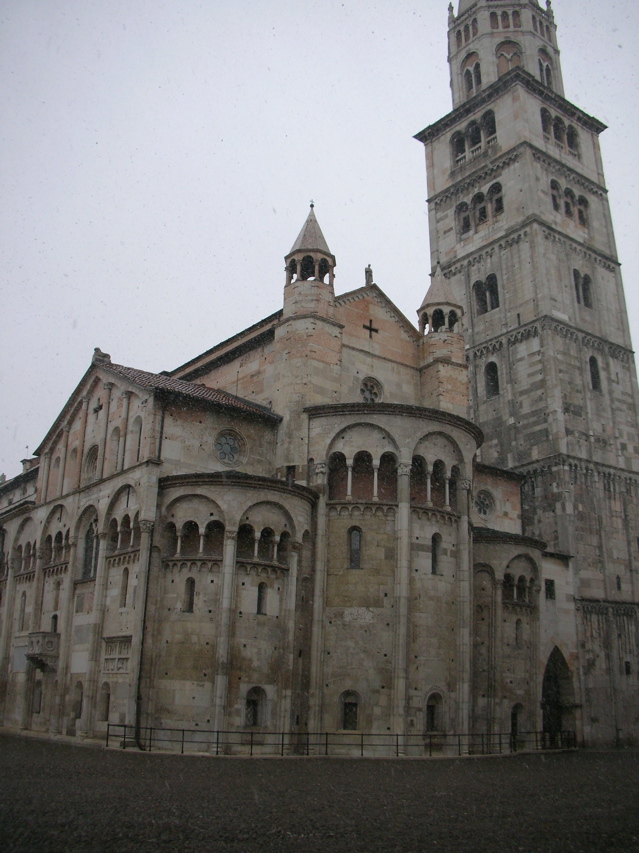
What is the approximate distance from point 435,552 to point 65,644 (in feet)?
49.3

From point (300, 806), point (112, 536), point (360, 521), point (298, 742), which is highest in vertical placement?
point (360, 521)

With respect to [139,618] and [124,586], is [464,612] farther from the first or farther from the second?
[124,586]

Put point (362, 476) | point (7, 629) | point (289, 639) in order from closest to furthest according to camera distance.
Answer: point (289, 639) < point (362, 476) < point (7, 629)

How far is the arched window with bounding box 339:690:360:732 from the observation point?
2852 centimetres

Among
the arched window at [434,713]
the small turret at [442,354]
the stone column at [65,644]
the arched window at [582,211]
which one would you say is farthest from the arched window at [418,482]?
the arched window at [582,211]

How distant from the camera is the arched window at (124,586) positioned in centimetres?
2929

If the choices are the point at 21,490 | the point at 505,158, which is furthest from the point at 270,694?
the point at 505,158

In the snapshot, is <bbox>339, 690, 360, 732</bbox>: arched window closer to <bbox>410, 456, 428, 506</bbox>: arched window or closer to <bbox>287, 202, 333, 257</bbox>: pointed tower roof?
<bbox>410, 456, 428, 506</bbox>: arched window

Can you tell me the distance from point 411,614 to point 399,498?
4297 mm

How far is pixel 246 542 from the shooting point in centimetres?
2909

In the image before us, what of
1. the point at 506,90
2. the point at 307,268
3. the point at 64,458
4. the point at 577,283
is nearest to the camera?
the point at 307,268

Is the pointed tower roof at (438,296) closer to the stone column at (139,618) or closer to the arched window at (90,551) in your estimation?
the stone column at (139,618)

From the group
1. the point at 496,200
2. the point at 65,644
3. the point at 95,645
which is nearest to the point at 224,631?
the point at 95,645

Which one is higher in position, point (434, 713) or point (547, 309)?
point (547, 309)
